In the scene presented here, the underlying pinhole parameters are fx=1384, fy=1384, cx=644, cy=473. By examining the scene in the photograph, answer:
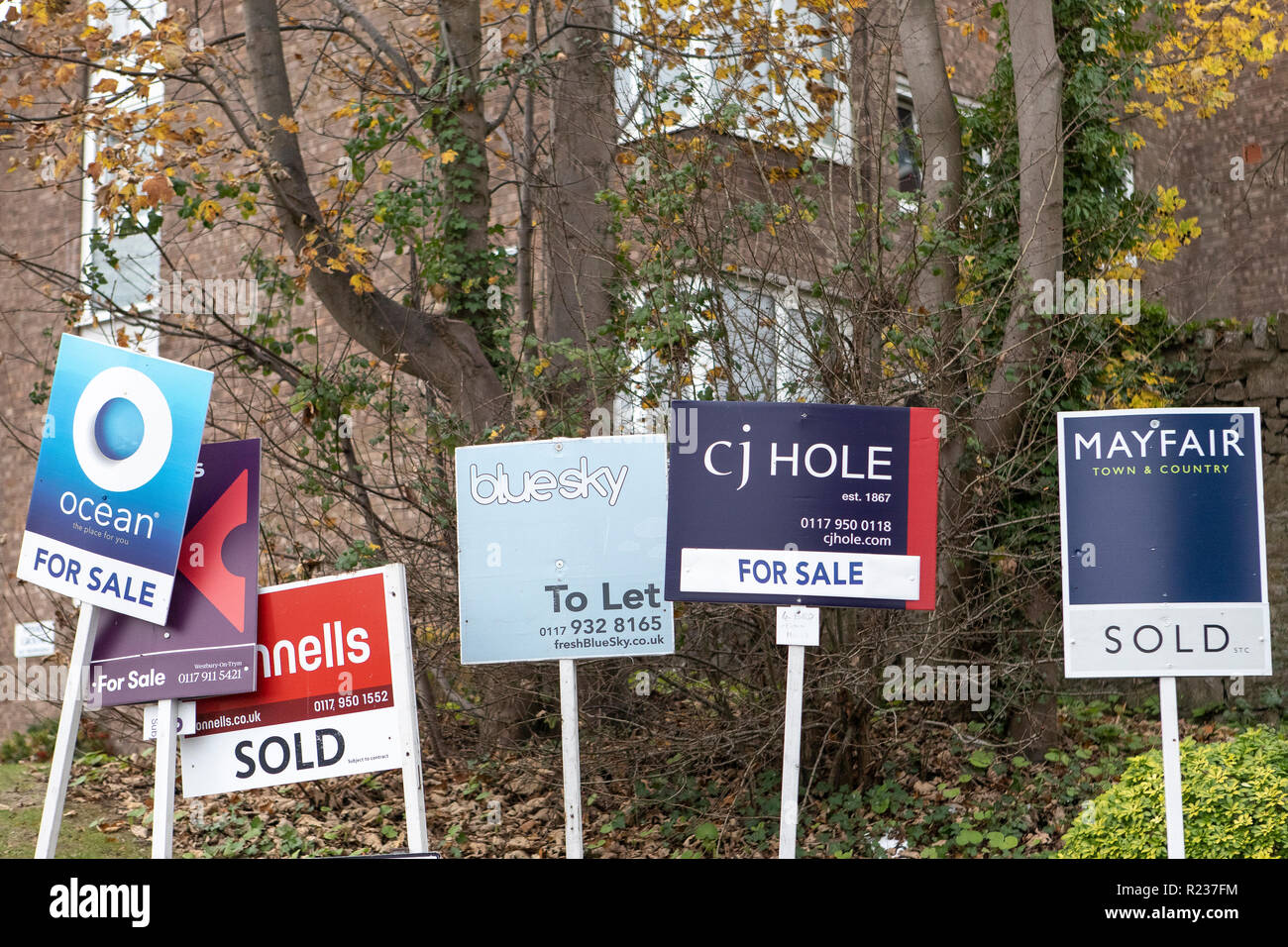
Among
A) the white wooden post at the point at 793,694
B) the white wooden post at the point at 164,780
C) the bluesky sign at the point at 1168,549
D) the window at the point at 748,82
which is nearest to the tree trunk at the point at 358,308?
the window at the point at 748,82

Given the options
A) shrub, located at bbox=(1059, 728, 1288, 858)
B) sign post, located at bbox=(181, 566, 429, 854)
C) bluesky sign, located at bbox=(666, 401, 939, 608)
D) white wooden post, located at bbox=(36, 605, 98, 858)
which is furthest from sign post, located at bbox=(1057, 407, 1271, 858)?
white wooden post, located at bbox=(36, 605, 98, 858)

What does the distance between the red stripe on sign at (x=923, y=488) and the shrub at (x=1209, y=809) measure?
1213 millimetres

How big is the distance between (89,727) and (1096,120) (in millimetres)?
8888

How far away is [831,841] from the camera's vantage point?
7910 millimetres

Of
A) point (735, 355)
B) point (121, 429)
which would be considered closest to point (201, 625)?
point (121, 429)

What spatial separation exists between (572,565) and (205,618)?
5.26 feet

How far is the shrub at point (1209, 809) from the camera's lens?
5.38 meters

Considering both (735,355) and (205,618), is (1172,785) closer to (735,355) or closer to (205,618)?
(205,618)

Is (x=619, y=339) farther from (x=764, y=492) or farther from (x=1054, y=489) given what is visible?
(x=764, y=492)

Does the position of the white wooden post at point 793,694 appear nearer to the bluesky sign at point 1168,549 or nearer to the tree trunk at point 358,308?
the bluesky sign at point 1168,549

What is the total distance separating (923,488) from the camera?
5805mm

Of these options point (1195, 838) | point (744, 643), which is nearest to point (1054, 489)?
point (744, 643)

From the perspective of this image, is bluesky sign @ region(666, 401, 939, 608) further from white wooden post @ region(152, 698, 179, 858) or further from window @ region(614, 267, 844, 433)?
window @ region(614, 267, 844, 433)

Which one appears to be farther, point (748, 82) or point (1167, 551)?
point (748, 82)
